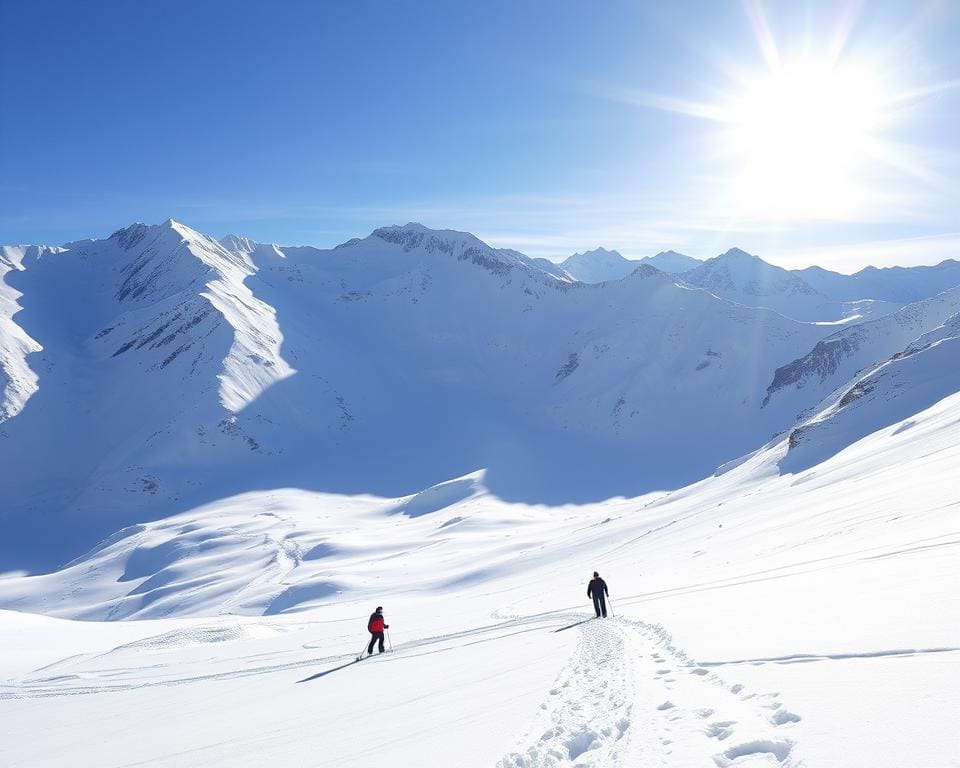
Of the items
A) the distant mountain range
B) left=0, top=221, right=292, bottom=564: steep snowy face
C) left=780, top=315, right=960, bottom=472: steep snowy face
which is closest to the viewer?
left=780, top=315, right=960, bottom=472: steep snowy face

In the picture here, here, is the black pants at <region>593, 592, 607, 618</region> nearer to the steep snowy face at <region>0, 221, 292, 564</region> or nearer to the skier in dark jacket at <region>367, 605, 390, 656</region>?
the skier in dark jacket at <region>367, 605, 390, 656</region>

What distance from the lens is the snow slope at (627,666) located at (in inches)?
213

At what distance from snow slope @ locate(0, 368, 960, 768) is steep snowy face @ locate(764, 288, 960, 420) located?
107984mm

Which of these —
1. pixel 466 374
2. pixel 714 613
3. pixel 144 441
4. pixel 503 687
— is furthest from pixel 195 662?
pixel 466 374

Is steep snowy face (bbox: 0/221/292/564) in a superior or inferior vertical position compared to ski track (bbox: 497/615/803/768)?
superior

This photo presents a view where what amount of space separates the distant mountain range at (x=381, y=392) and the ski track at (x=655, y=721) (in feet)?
307

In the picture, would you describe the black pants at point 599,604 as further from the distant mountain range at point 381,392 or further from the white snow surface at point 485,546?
the distant mountain range at point 381,392

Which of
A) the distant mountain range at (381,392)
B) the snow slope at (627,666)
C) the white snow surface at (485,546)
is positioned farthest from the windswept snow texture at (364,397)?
the snow slope at (627,666)

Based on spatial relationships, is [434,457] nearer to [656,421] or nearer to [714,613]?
[656,421]

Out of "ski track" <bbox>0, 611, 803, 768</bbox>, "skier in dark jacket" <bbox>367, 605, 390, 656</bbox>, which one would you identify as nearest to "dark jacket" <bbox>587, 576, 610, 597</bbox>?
"ski track" <bbox>0, 611, 803, 768</bbox>

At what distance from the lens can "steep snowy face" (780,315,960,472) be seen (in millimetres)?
38250

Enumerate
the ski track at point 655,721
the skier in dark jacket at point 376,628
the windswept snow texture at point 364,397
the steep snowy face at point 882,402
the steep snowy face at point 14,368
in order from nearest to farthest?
the ski track at point 655,721, the skier in dark jacket at point 376,628, the steep snowy face at point 882,402, the windswept snow texture at point 364,397, the steep snowy face at point 14,368

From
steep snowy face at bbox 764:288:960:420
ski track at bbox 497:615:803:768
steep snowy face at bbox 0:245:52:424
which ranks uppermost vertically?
steep snowy face at bbox 0:245:52:424

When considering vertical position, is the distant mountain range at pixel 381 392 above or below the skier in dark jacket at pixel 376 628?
above
